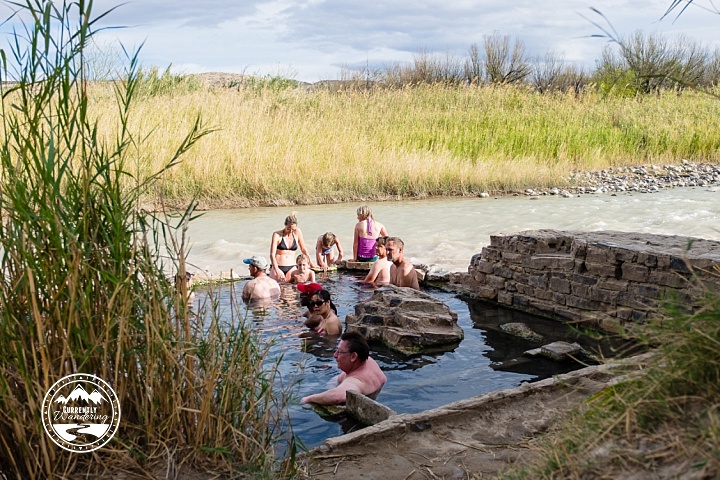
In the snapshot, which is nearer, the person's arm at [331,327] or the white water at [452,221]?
the person's arm at [331,327]

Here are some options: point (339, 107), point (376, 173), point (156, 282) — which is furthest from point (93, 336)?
point (339, 107)

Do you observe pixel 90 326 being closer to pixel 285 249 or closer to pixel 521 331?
pixel 521 331

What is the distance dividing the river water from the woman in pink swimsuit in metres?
0.39

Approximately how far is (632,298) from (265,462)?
4.73 meters

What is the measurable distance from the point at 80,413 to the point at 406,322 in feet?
14.3

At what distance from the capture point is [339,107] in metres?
20.6

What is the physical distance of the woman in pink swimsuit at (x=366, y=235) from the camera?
10.3m

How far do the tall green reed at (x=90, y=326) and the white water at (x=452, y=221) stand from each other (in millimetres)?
6381

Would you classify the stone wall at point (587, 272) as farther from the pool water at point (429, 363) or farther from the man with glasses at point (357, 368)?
the man with glasses at point (357, 368)

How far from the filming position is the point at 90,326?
3.02 metres

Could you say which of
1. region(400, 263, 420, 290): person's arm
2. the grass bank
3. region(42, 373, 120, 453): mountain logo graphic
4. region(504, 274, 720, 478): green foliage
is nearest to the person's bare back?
region(400, 263, 420, 290): person's arm

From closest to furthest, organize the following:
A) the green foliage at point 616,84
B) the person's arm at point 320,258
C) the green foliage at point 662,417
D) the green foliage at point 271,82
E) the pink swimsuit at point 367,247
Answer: the green foliage at point 662,417 → the person's arm at point 320,258 → the pink swimsuit at point 367,247 → the green foliage at point 271,82 → the green foliage at point 616,84

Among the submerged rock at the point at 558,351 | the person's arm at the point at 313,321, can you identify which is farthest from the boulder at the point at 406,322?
the submerged rock at the point at 558,351

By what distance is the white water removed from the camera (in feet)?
36.1
